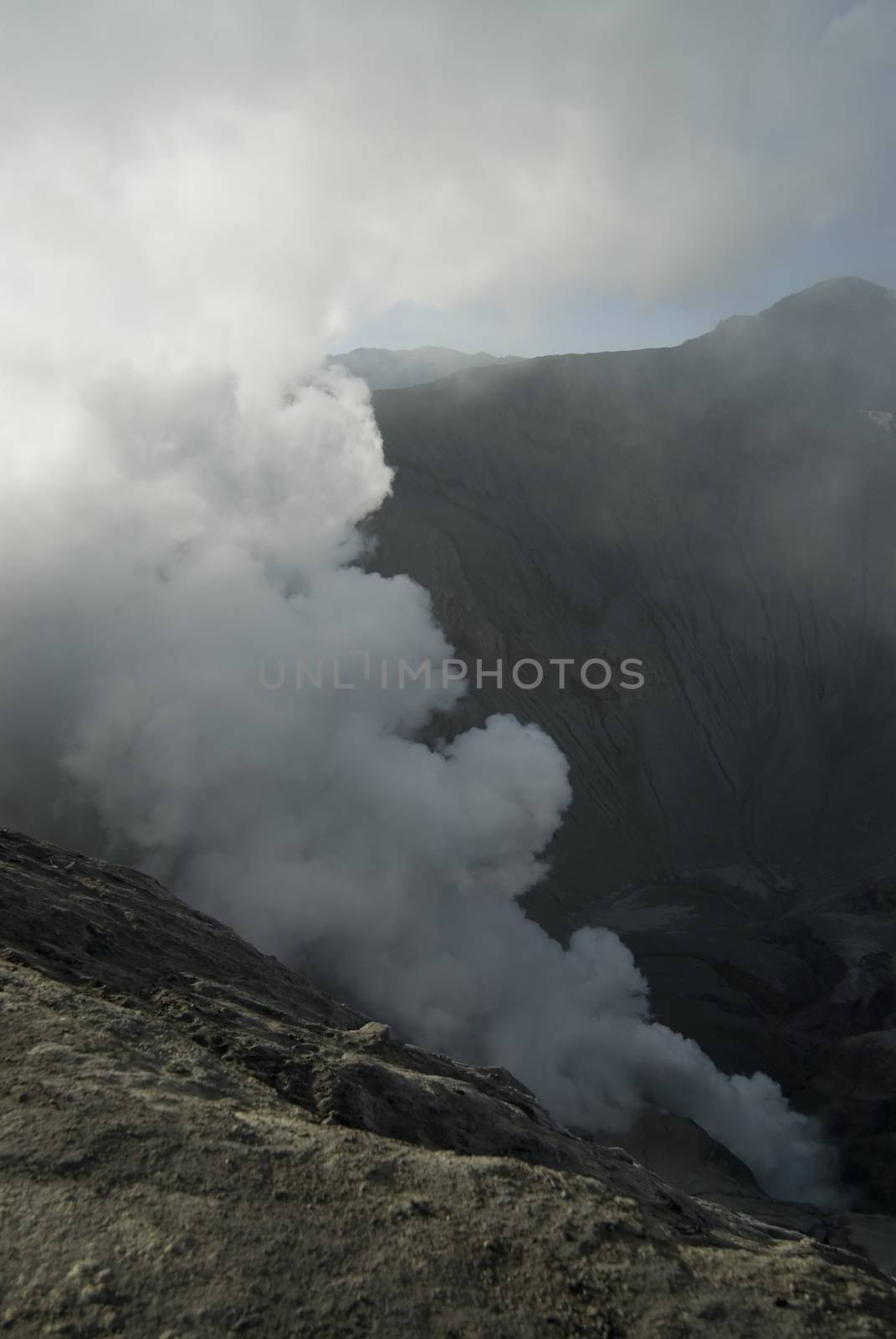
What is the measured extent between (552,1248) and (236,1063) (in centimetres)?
401

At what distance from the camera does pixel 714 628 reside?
5884cm

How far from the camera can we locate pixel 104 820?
33594 millimetres

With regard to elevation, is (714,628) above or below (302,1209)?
above

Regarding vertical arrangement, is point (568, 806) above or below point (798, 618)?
below

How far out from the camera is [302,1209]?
6.72 m

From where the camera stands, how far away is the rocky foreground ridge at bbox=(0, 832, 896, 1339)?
578cm

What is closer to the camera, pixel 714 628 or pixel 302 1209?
pixel 302 1209

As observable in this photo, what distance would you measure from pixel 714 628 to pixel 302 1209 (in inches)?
2211

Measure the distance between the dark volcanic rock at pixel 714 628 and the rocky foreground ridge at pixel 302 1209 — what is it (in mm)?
27049

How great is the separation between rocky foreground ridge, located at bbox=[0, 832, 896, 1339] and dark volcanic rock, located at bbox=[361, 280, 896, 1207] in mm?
27049

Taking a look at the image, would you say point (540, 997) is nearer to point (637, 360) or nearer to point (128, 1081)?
point (128, 1081)

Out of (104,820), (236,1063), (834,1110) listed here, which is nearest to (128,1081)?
(236,1063)

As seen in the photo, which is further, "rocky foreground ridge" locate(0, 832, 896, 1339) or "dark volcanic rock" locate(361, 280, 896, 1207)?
"dark volcanic rock" locate(361, 280, 896, 1207)

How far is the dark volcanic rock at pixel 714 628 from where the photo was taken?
127 feet
